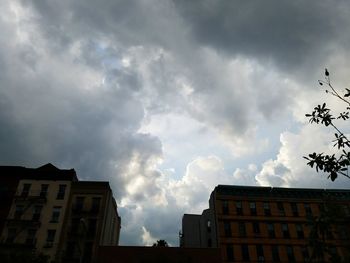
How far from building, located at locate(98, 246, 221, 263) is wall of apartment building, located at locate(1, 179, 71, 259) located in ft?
23.0

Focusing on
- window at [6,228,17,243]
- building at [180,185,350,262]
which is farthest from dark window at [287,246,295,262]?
window at [6,228,17,243]

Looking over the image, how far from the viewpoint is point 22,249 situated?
1478 inches

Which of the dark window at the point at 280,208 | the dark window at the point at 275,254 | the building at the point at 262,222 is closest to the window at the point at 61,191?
the building at the point at 262,222

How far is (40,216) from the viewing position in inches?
1606

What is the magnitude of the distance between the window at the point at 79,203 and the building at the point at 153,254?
6610mm

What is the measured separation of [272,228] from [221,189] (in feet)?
32.3

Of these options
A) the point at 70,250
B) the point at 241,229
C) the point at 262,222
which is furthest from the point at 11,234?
the point at 262,222

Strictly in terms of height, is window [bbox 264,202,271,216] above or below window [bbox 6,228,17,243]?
above

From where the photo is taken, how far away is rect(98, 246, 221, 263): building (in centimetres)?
3869

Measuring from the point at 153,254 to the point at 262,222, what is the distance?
60.2ft

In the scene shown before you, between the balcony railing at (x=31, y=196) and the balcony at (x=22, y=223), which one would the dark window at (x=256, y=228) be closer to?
the balcony railing at (x=31, y=196)

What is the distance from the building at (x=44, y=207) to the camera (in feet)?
127

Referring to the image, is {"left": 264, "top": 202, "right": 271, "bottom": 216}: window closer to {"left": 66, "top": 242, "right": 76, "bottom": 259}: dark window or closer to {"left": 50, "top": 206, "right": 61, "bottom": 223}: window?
{"left": 66, "top": 242, "right": 76, "bottom": 259}: dark window

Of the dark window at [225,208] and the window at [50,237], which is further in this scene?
the dark window at [225,208]
